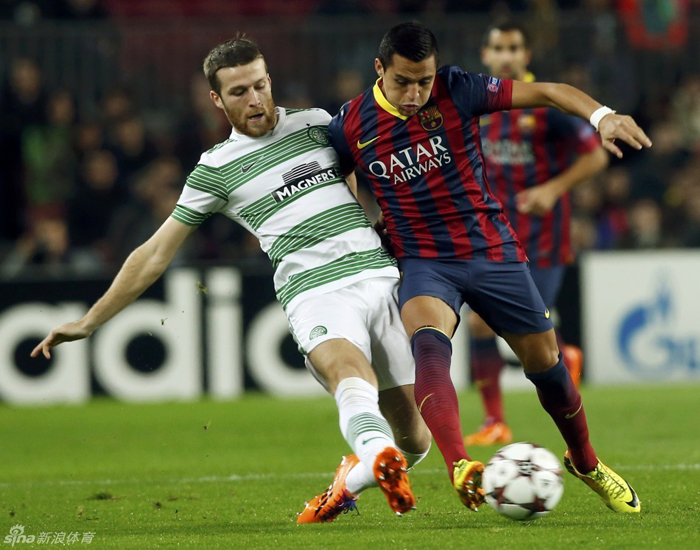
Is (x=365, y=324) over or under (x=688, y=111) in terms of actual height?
under

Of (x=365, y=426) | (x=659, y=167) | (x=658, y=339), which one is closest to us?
(x=365, y=426)

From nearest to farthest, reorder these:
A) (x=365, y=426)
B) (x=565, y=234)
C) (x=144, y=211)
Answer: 1. (x=365, y=426)
2. (x=565, y=234)
3. (x=144, y=211)

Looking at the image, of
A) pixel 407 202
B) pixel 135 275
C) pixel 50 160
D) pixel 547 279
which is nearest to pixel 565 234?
pixel 547 279

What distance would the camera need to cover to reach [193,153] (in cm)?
1300

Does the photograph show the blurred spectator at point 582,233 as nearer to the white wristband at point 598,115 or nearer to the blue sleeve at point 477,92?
the blue sleeve at point 477,92

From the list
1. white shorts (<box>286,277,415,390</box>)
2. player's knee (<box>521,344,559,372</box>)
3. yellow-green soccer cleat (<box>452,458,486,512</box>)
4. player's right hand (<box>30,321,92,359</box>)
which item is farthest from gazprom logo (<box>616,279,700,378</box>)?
yellow-green soccer cleat (<box>452,458,486,512</box>)

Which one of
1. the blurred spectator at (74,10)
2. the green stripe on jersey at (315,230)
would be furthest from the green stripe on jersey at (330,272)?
the blurred spectator at (74,10)

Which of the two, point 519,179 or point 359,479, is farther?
point 519,179

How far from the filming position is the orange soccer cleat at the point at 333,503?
5.06 meters

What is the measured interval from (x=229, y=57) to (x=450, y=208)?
1.10 m

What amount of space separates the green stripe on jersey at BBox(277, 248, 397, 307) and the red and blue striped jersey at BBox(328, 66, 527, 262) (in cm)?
19

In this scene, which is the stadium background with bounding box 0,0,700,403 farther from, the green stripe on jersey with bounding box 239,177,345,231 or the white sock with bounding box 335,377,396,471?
the white sock with bounding box 335,377,396,471

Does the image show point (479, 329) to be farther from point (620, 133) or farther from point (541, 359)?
point (620, 133)

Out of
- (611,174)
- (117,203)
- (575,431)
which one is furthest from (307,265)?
(611,174)
